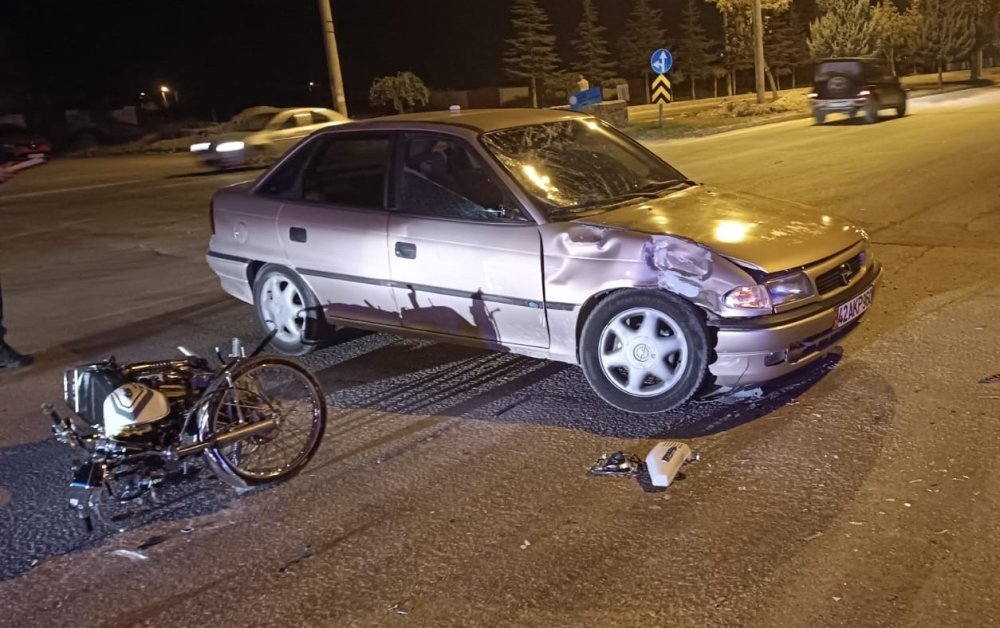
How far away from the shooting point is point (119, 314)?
8.33 metres

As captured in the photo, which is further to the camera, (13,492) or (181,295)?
(181,295)

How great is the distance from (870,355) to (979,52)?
46.0 meters

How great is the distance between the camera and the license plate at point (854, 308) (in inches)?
193

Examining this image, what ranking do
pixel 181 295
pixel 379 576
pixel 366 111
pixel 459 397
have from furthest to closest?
1. pixel 366 111
2. pixel 181 295
3. pixel 459 397
4. pixel 379 576

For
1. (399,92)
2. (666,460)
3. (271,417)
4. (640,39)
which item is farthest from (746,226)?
(640,39)

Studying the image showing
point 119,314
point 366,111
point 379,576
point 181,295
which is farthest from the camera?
point 366,111

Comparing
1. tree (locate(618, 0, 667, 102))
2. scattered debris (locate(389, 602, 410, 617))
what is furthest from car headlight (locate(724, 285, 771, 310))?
tree (locate(618, 0, 667, 102))

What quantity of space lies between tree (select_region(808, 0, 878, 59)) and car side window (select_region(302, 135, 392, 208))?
39.9 m

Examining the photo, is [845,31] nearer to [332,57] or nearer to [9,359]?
[332,57]

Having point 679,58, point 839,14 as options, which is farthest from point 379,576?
point 679,58

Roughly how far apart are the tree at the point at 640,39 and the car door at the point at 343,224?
61.4 metres

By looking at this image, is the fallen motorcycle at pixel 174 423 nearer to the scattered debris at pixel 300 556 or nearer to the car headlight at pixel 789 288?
the scattered debris at pixel 300 556

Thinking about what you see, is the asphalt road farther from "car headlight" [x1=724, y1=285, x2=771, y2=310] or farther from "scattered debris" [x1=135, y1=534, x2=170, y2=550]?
"car headlight" [x1=724, y1=285, x2=771, y2=310]

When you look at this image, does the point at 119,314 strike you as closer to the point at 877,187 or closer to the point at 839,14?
the point at 877,187
